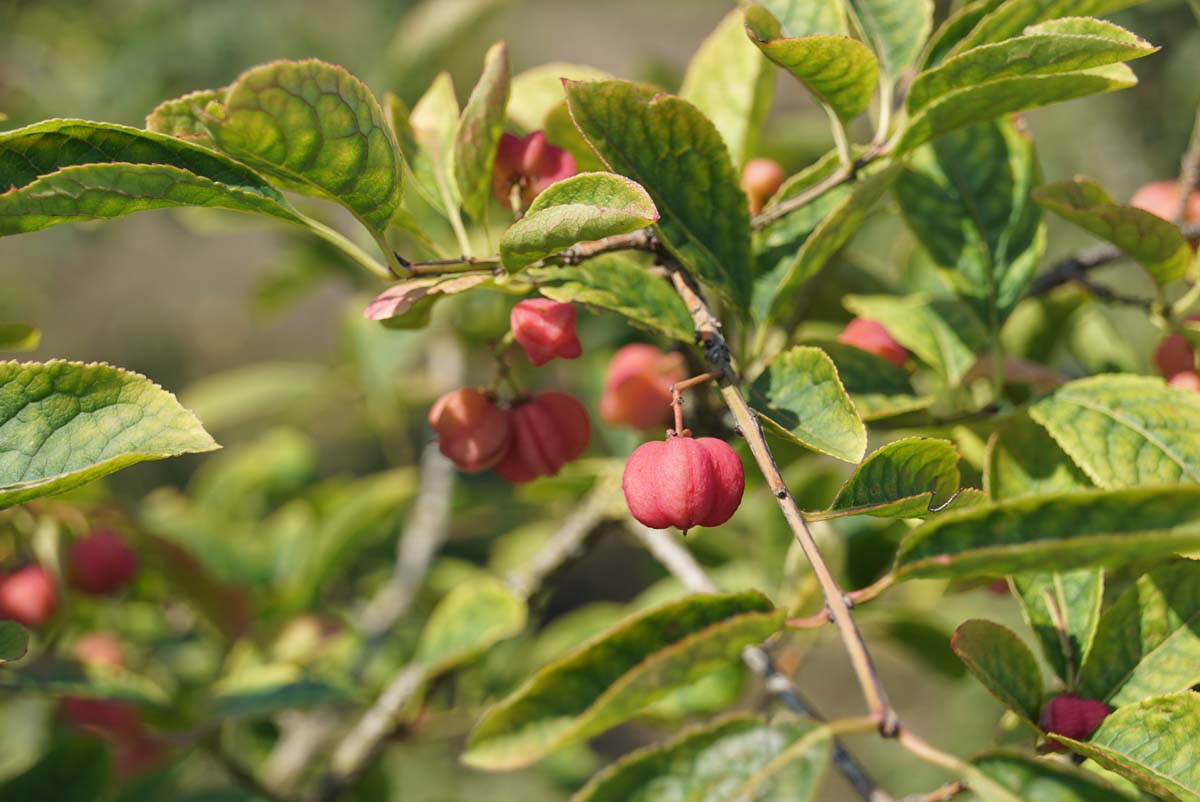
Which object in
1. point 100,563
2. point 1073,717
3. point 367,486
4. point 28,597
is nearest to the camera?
point 1073,717

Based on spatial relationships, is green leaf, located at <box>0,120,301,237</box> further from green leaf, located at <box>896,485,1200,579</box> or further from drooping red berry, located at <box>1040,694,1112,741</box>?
drooping red berry, located at <box>1040,694,1112,741</box>

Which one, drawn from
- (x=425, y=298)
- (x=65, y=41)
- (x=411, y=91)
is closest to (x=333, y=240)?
(x=425, y=298)

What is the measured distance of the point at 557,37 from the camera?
8.43 meters

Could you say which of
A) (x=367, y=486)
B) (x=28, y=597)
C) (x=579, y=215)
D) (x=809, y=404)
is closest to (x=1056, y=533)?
(x=809, y=404)

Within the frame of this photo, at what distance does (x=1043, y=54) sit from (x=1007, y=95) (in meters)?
0.04

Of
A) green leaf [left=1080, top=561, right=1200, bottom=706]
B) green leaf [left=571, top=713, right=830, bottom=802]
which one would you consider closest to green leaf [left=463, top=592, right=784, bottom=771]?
green leaf [left=571, top=713, right=830, bottom=802]

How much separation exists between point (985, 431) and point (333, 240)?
27.1 inches

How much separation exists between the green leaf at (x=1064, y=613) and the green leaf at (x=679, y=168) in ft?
1.22

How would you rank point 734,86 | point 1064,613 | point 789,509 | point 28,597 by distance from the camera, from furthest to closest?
point 28,597, point 734,86, point 1064,613, point 789,509

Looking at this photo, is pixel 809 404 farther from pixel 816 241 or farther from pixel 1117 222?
pixel 1117 222

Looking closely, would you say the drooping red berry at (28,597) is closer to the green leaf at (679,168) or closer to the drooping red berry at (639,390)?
the drooping red berry at (639,390)

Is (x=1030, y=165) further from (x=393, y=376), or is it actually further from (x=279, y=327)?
(x=279, y=327)

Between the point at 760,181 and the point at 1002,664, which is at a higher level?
the point at 760,181

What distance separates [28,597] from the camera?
1.26m
